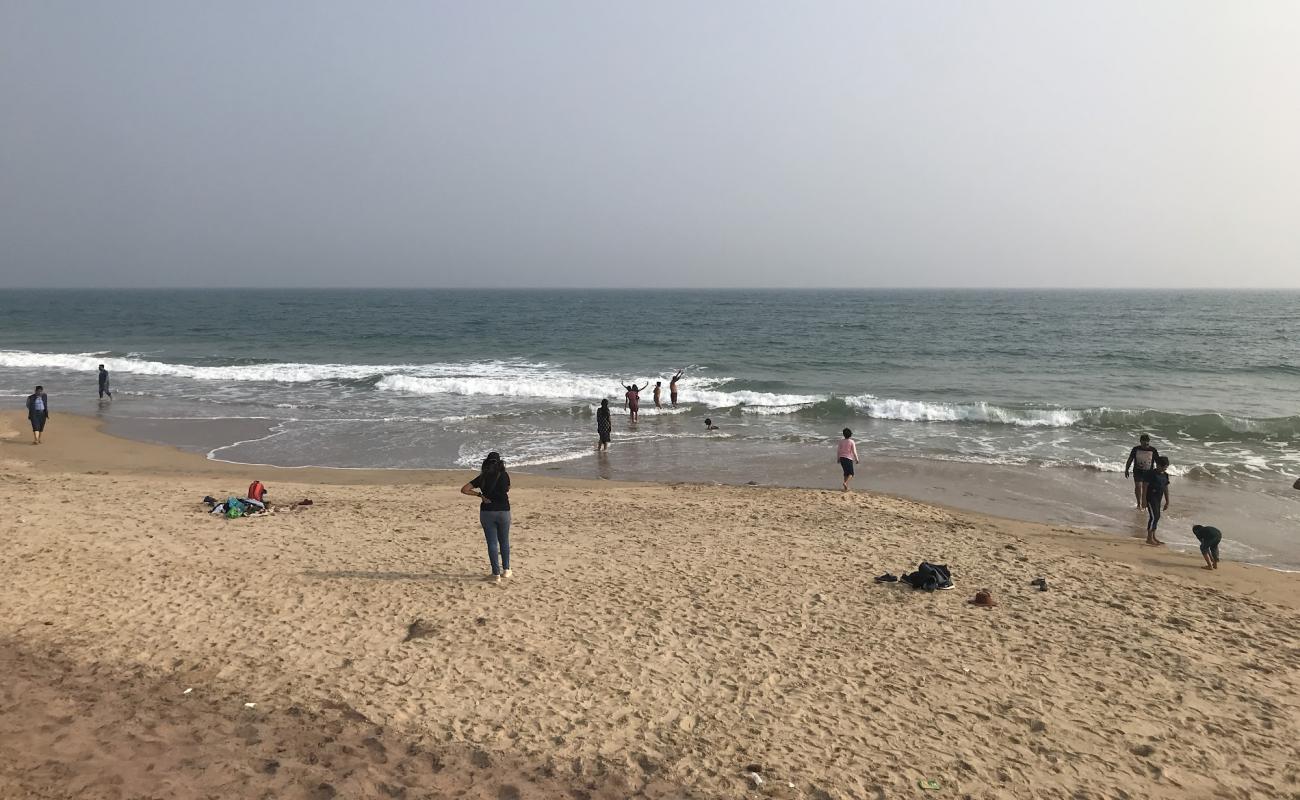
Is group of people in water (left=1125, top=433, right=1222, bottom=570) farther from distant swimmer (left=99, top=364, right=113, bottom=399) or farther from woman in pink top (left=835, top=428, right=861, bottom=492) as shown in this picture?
distant swimmer (left=99, top=364, right=113, bottom=399)

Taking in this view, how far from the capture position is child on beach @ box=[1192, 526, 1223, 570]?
10.3m

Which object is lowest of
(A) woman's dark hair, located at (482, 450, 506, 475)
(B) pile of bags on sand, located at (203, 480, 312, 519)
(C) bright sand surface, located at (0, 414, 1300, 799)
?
(C) bright sand surface, located at (0, 414, 1300, 799)

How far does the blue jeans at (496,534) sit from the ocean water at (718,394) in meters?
8.13

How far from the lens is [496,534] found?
8.52 meters

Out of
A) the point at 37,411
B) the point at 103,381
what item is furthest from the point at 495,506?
the point at 103,381

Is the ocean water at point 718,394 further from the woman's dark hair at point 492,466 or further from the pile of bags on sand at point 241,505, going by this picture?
the woman's dark hair at point 492,466

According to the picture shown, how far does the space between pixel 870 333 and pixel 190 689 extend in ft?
181

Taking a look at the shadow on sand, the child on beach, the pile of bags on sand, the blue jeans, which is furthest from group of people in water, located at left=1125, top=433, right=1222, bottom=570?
the pile of bags on sand

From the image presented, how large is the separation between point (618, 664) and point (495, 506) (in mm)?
2469

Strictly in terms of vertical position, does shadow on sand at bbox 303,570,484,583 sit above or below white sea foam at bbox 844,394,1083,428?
below

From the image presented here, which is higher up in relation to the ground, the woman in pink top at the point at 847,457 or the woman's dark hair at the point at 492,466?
the woman's dark hair at the point at 492,466

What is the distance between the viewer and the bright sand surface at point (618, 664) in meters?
5.07

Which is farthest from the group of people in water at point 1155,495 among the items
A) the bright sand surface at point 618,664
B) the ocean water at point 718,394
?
the ocean water at point 718,394

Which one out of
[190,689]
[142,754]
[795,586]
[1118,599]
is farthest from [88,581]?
[1118,599]
